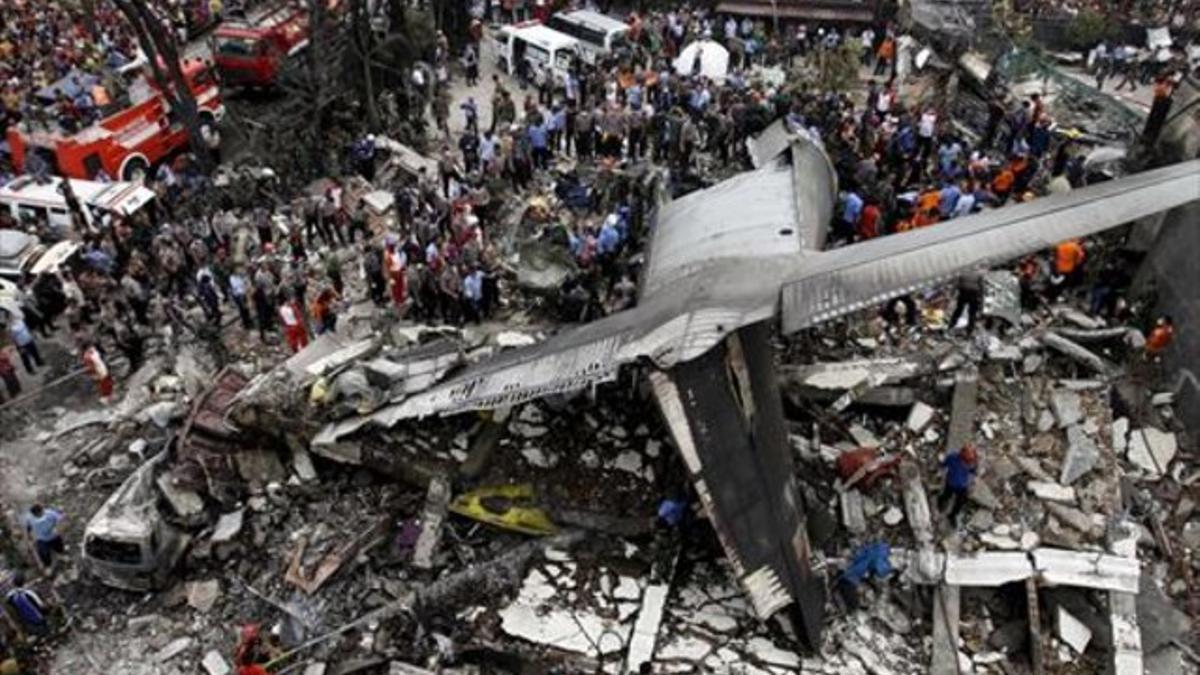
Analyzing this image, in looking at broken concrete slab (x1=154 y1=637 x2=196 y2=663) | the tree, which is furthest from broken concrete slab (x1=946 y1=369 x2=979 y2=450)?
the tree

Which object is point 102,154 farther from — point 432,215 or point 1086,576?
point 1086,576

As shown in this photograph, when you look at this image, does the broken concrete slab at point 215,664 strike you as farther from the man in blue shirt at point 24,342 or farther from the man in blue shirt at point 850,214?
the man in blue shirt at point 850,214

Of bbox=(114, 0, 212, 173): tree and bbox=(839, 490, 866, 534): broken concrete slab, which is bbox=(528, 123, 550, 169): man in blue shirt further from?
bbox=(839, 490, 866, 534): broken concrete slab

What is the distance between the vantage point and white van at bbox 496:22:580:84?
3231 centimetres

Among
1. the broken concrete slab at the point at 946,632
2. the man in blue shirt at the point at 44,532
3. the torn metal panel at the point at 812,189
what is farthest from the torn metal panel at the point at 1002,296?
the man in blue shirt at the point at 44,532

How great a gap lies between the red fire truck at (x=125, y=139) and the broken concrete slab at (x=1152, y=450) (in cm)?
2449

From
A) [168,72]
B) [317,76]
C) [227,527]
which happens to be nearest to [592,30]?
[317,76]

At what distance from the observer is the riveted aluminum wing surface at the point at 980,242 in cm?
1382

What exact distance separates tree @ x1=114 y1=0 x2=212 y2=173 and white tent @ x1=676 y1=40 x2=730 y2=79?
45.7ft

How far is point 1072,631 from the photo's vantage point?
50.8ft

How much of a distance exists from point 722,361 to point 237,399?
857cm

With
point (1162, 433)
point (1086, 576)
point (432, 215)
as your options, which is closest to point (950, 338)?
point (1162, 433)

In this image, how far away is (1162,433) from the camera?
18.9 m

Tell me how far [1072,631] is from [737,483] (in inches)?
238
